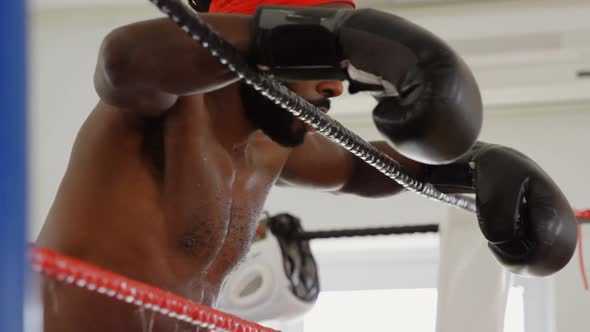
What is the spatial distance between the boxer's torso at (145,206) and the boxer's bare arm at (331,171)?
28 cm

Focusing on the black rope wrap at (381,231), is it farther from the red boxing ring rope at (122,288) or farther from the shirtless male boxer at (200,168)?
the red boxing ring rope at (122,288)

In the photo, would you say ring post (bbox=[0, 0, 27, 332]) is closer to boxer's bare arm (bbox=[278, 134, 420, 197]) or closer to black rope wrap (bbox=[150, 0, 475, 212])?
black rope wrap (bbox=[150, 0, 475, 212])

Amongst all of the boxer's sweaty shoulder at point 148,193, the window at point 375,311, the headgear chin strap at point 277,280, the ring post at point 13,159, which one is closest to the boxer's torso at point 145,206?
the boxer's sweaty shoulder at point 148,193

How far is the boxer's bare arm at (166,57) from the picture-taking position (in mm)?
832

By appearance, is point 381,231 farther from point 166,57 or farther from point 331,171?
point 166,57

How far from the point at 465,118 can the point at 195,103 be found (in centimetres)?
40

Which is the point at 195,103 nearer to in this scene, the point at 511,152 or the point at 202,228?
the point at 202,228

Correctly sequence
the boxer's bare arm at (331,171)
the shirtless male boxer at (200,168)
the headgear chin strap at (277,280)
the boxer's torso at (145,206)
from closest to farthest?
the shirtless male boxer at (200,168), the boxer's torso at (145,206), the boxer's bare arm at (331,171), the headgear chin strap at (277,280)

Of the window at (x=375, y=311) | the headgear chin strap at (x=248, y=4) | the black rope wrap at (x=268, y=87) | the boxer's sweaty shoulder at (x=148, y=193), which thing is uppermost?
the headgear chin strap at (x=248, y=4)

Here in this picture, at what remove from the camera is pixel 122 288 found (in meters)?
0.65

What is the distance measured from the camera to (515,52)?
2.83m

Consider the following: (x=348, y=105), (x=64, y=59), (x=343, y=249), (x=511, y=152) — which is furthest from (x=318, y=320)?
(x=511, y=152)

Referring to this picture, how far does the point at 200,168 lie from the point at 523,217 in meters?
0.39

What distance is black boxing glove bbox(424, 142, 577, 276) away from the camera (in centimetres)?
104
